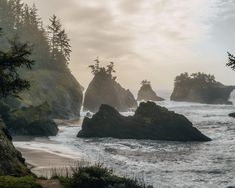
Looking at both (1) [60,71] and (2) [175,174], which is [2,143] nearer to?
(2) [175,174]

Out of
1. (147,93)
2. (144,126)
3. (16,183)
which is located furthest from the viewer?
(147,93)

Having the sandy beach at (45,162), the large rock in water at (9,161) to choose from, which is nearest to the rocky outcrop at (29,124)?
the sandy beach at (45,162)

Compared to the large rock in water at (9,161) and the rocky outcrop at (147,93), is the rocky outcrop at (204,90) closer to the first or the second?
the rocky outcrop at (147,93)

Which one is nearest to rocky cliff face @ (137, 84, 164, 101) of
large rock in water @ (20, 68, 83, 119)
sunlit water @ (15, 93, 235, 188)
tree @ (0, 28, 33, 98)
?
large rock in water @ (20, 68, 83, 119)

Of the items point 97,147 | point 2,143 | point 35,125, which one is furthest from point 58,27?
point 2,143

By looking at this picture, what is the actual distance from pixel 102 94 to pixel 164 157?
87.2 metres

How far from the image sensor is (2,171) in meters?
16.0

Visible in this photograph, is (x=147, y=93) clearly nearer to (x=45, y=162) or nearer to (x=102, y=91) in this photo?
(x=102, y=91)

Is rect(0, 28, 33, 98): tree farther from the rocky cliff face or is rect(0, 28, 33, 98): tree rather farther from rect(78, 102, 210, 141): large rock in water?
the rocky cliff face

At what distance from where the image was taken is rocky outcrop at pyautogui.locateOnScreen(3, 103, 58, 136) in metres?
49.4

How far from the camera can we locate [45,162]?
89.3ft

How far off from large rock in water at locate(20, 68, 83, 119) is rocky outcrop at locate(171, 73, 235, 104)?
61.7m

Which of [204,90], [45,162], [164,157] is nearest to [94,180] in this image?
[45,162]

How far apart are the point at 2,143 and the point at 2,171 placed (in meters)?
1.92
